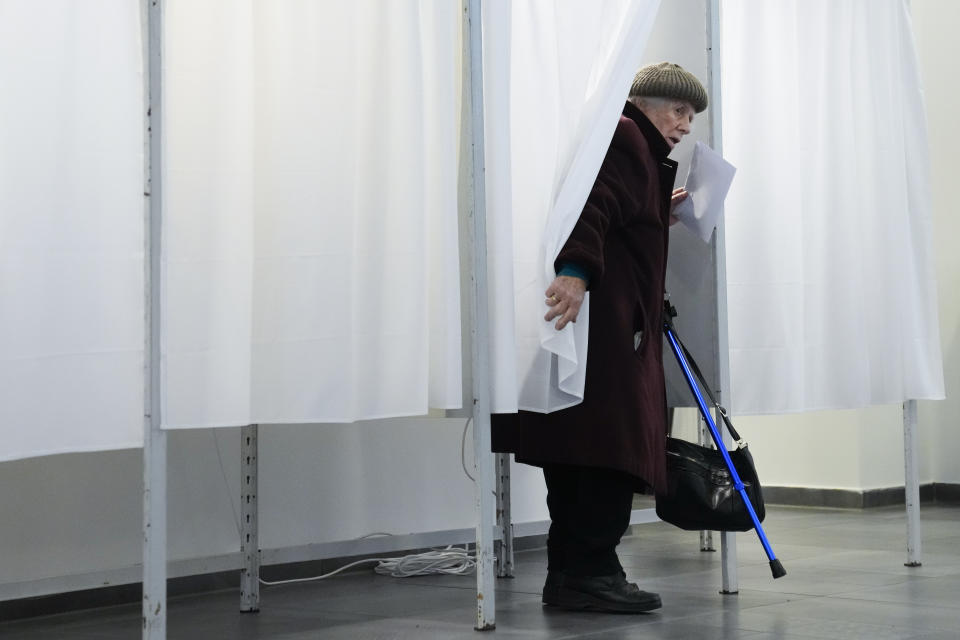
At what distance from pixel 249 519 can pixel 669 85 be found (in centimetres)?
149

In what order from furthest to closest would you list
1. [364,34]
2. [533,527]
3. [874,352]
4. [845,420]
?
Answer: 1. [845,420]
2. [533,527]
3. [874,352]
4. [364,34]

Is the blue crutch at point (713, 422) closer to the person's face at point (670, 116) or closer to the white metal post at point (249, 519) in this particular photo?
the person's face at point (670, 116)

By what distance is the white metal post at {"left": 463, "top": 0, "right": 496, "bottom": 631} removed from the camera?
2639mm

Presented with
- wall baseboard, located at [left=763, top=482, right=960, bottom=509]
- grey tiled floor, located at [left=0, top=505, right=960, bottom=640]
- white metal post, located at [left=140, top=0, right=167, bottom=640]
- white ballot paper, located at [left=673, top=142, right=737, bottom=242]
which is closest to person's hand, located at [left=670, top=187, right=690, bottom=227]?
white ballot paper, located at [left=673, top=142, right=737, bottom=242]

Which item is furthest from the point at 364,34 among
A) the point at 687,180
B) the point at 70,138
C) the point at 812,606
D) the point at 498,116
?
the point at 812,606

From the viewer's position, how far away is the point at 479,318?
2.64 metres

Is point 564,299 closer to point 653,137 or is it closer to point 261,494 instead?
point 653,137

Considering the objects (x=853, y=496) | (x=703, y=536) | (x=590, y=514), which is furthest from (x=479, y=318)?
Answer: (x=853, y=496)

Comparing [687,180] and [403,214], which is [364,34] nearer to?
[403,214]

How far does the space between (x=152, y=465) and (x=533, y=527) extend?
7.86 ft

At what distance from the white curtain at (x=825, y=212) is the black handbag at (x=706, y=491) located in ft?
1.16

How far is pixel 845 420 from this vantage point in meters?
5.69

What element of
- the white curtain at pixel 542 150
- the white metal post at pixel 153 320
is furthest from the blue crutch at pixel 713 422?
the white metal post at pixel 153 320

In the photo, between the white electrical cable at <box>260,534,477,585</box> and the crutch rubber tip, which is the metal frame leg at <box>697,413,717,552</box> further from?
the crutch rubber tip
